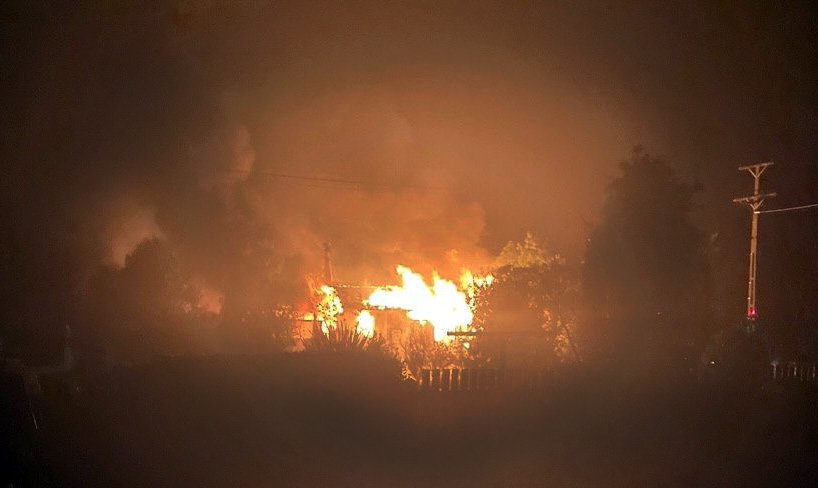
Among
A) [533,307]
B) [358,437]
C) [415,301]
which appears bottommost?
[358,437]

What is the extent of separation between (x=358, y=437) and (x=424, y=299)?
18.1 meters

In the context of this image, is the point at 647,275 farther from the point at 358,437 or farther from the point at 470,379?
the point at 358,437

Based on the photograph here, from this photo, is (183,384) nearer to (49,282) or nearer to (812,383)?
(812,383)

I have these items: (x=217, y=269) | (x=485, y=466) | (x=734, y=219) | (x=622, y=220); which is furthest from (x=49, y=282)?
(x=734, y=219)

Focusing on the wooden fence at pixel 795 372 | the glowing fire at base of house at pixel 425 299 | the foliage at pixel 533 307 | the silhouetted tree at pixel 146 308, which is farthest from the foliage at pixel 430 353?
the glowing fire at base of house at pixel 425 299

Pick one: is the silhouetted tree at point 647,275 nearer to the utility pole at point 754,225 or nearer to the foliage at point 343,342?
the foliage at point 343,342

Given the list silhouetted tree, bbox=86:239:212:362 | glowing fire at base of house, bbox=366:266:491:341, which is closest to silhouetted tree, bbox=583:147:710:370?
glowing fire at base of house, bbox=366:266:491:341

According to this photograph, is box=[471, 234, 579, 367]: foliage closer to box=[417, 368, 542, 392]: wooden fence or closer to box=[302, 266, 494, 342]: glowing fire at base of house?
box=[417, 368, 542, 392]: wooden fence

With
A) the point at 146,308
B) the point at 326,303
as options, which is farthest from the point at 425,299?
the point at 146,308

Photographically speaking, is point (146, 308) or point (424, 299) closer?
point (146, 308)

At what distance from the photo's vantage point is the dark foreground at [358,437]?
28.0 ft

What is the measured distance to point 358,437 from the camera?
1004cm

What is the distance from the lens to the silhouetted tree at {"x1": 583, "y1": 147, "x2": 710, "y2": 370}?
1572cm

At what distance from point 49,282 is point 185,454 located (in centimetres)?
2231
